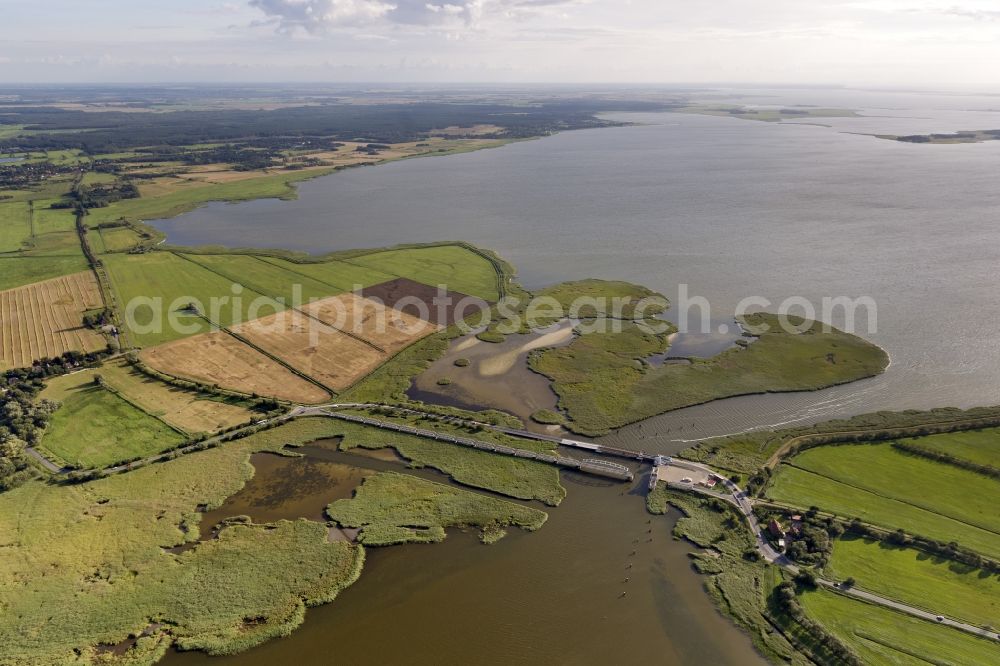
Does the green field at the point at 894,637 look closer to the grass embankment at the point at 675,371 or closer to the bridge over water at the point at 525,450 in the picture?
the bridge over water at the point at 525,450

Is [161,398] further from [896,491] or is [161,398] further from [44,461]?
[896,491]

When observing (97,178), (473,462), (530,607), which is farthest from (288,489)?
(97,178)

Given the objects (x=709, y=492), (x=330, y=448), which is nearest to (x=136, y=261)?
(x=330, y=448)

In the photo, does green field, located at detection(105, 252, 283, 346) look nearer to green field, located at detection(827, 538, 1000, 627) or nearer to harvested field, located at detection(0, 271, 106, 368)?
harvested field, located at detection(0, 271, 106, 368)

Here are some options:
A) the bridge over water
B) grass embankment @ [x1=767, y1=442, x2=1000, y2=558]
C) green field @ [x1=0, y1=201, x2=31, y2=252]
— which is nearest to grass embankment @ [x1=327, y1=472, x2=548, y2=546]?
the bridge over water

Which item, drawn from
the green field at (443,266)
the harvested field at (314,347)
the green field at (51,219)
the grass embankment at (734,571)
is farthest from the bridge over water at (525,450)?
the green field at (51,219)

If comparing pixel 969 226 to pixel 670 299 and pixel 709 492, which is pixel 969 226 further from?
pixel 709 492
